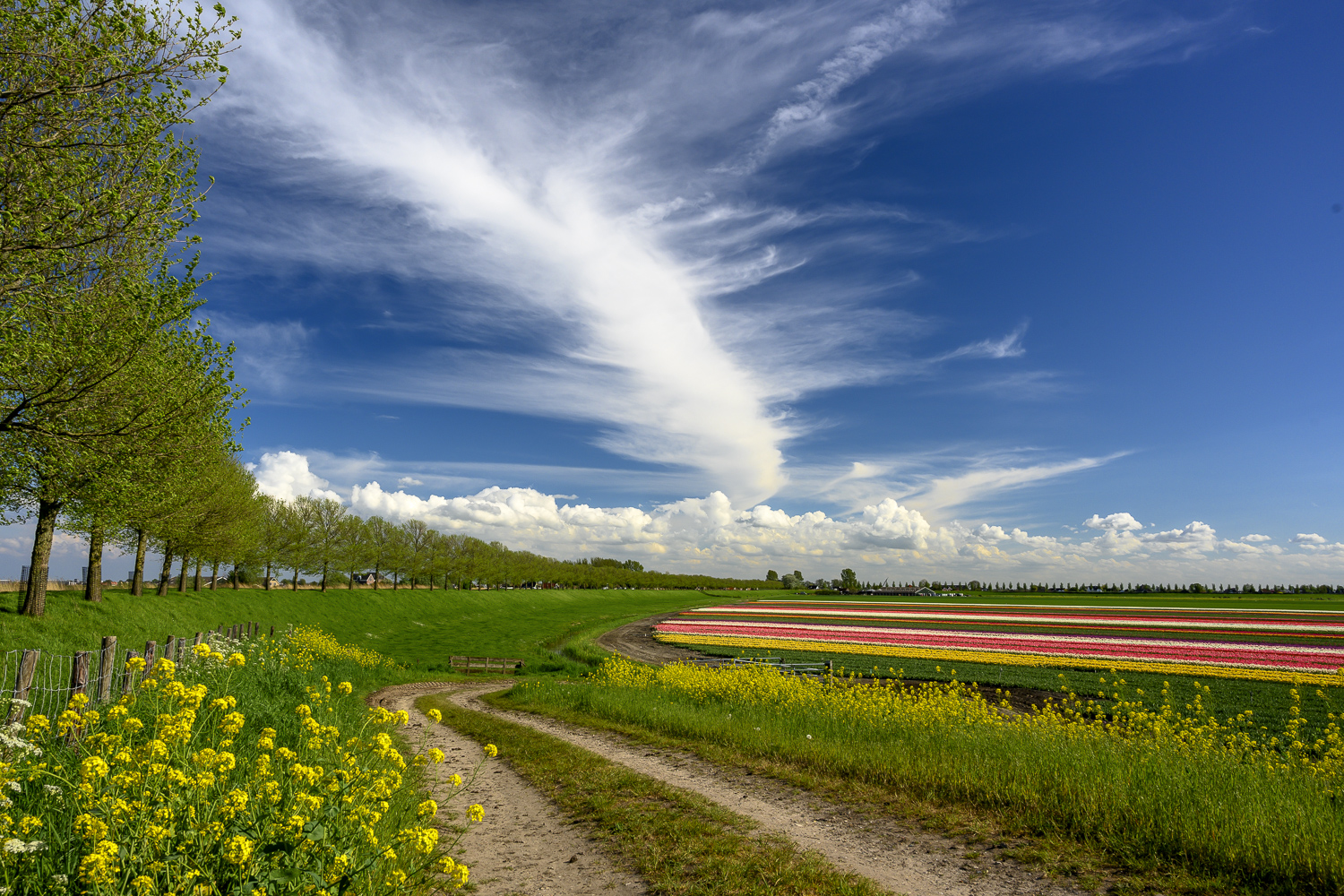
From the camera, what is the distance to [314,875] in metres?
4.19

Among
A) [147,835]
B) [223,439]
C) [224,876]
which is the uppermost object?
[223,439]

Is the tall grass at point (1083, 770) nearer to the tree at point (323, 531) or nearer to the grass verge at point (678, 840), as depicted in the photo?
the grass verge at point (678, 840)

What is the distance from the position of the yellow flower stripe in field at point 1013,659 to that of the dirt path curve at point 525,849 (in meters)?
21.2

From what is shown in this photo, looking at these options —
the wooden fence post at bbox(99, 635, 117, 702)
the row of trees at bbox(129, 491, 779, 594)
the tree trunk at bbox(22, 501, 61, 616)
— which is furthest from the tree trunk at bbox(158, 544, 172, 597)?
the wooden fence post at bbox(99, 635, 117, 702)

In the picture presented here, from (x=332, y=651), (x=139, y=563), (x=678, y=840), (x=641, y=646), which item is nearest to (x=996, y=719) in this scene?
(x=678, y=840)

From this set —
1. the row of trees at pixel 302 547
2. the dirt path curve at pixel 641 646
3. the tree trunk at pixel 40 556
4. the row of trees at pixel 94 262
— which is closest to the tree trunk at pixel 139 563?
the row of trees at pixel 302 547

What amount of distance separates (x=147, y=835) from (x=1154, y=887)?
8485 mm

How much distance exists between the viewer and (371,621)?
60.3 m

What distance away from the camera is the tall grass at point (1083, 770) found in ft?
21.5

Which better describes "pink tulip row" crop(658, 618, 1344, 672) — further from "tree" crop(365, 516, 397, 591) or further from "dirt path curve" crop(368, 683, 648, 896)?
"tree" crop(365, 516, 397, 591)

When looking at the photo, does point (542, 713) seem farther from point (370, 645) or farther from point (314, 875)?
point (370, 645)

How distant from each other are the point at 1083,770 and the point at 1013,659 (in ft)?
85.8

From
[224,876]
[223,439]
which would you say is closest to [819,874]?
[224,876]

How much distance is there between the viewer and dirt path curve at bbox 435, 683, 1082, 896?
633cm
